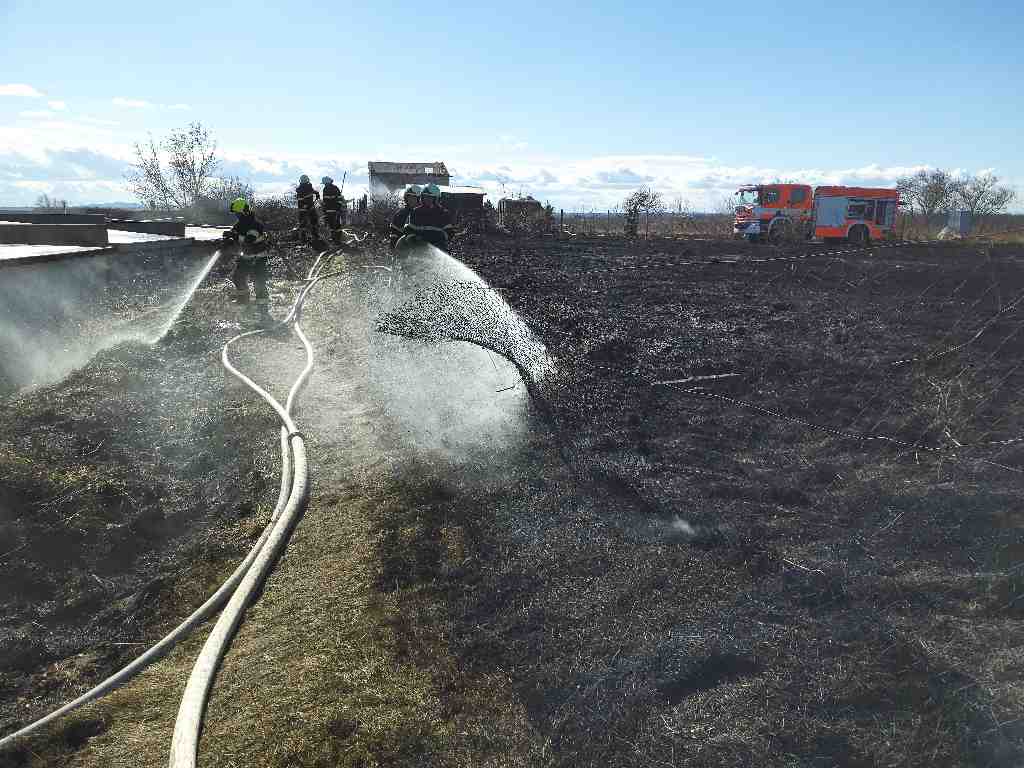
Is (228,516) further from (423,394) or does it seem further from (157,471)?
(423,394)

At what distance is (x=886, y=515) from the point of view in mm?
4715

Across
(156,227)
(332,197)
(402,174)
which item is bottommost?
(156,227)

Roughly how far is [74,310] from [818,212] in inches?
871

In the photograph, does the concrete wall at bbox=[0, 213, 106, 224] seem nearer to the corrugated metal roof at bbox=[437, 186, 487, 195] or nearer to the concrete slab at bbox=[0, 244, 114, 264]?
the concrete slab at bbox=[0, 244, 114, 264]

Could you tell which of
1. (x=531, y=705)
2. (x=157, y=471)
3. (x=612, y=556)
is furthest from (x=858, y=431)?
(x=157, y=471)

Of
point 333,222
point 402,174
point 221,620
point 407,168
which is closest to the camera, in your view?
point 221,620

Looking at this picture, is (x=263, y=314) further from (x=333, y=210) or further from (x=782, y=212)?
(x=782, y=212)

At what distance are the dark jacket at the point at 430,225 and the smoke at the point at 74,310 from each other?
3.54 meters

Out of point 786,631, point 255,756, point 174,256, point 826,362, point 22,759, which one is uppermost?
point 174,256

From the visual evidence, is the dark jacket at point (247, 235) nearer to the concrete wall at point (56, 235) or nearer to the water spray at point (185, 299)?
the water spray at point (185, 299)

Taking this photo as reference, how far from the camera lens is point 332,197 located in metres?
13.8

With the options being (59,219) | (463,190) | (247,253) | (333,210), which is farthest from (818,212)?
(59,219)

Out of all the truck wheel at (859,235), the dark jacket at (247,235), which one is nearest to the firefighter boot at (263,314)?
the dark jacket at (247,235)

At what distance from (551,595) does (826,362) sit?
5.34 meters
